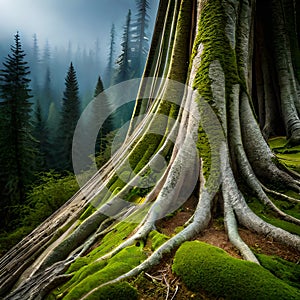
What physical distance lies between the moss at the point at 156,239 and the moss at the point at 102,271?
0.45 ft

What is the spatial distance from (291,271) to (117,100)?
33401 millimetres

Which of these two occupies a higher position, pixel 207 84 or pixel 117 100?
pixel 117 100

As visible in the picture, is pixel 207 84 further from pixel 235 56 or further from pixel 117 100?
pixel 117 100

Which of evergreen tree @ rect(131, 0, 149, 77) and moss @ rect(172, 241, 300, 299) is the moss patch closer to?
moss @ rect(172, 241, 300, 299)

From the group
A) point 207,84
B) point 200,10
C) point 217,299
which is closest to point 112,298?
point 217,299

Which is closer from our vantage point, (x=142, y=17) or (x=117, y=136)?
(x=117, y=136)

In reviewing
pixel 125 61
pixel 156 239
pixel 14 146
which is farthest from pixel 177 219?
pixel 125 61

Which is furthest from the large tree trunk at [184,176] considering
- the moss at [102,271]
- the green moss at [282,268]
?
the green moss at [282,268]

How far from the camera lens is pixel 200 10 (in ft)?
15.1

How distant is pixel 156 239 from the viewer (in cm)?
265

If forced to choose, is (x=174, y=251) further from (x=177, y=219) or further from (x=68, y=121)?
(x=68, y=121)

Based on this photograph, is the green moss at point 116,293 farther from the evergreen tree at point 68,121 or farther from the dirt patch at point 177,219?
the evergreen tree at point 68,121

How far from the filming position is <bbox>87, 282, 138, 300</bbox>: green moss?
1.97 meters

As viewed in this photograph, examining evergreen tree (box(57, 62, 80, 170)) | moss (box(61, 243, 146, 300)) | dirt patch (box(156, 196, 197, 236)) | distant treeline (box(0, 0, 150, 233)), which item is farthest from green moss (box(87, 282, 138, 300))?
evergreen tree (box(57, 62, 80, 170))
